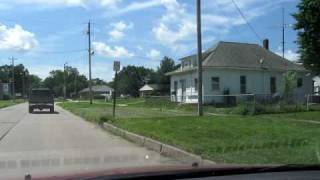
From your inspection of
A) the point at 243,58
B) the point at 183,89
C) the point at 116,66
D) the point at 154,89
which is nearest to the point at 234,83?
the point at 243,58

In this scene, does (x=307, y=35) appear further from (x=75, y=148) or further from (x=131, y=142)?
(x=75, y=148)

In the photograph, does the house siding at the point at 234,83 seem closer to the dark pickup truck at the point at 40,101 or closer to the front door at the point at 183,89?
the front door at the point at 183,89

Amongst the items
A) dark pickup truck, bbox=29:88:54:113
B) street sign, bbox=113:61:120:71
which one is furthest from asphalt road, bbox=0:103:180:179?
dark pickup truck, bbox=29:88:54:113

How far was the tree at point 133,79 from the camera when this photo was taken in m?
148

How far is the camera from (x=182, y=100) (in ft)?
176

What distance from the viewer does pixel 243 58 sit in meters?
52.1

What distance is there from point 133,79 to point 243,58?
103m

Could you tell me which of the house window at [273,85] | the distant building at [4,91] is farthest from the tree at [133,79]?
the house window at [273,85]

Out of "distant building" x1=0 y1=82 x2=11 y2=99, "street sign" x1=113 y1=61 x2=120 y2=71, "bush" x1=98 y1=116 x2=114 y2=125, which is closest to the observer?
"bush" x1=98 y1=116 x2=114 y2=125

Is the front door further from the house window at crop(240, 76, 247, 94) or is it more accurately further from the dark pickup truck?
the dark pickup truck

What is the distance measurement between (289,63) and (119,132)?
35107mm

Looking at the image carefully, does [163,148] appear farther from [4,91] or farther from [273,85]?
[4,91]

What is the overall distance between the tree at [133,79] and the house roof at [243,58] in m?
86.1

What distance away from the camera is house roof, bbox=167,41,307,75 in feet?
165
